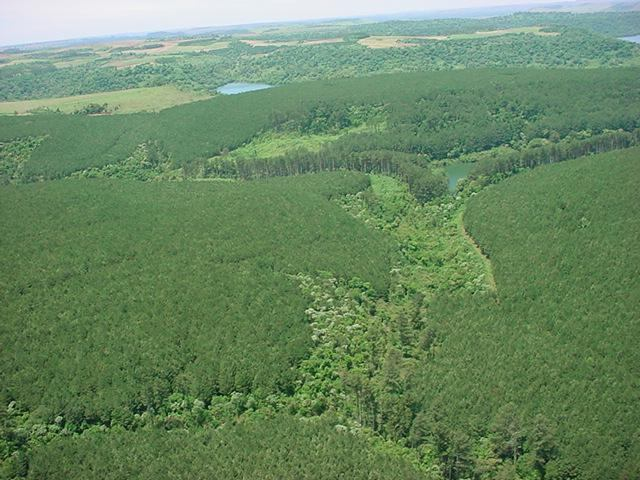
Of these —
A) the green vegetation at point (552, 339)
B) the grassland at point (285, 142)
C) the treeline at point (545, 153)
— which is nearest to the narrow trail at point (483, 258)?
the green vegetation at point (552, 339)

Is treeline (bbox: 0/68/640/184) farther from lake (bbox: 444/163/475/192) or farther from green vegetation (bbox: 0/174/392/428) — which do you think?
green vegetation (bbox: 0/174/392/428)

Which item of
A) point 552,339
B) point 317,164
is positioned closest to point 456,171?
point 317,164

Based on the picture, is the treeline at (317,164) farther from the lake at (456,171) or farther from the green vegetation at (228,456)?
the green vegetation at (228,456)

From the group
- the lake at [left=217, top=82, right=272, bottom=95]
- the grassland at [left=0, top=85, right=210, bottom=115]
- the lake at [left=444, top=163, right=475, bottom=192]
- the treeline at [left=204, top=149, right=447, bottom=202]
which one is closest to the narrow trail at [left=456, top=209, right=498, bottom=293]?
the lake at [left=444, top=163, right=475, bottom=192]

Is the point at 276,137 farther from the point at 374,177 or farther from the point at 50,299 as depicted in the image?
the point at 50,299

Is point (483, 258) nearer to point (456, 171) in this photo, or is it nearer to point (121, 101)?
point (456, 171)
